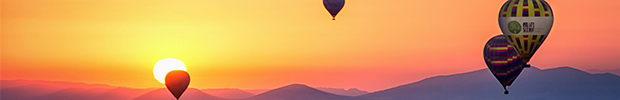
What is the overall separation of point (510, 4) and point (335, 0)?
17.7 meters

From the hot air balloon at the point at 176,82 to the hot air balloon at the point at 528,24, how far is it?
40490 mm

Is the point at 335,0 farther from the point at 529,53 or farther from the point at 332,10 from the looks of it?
the point at 529,53

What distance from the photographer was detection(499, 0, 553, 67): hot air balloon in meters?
82.7

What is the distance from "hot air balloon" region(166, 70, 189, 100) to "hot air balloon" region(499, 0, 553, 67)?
133ft

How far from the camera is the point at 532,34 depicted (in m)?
82.8

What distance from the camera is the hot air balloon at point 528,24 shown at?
82.7m

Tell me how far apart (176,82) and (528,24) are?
42841 mm

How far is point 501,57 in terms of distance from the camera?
94.5 m

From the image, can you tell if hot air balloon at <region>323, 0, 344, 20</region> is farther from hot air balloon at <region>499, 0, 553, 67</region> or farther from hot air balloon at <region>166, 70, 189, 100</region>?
hot air balloon at <region>166, 70, 189, 100</region>

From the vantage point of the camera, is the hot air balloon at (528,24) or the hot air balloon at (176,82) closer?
the hot air balloon at (528,24)

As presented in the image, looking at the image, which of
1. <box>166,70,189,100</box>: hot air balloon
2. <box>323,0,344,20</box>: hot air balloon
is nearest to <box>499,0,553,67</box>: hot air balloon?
<box>323,0,344,20</box>: hot air balloon

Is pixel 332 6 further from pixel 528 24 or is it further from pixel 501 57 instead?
pixel 528 24

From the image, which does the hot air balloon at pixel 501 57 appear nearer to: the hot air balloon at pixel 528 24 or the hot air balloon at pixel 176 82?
the hot air balloon at pixel 528 24

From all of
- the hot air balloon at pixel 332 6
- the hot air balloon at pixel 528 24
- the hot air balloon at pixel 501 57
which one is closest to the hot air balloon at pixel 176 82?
the hot air balloon at pixel 332 6
